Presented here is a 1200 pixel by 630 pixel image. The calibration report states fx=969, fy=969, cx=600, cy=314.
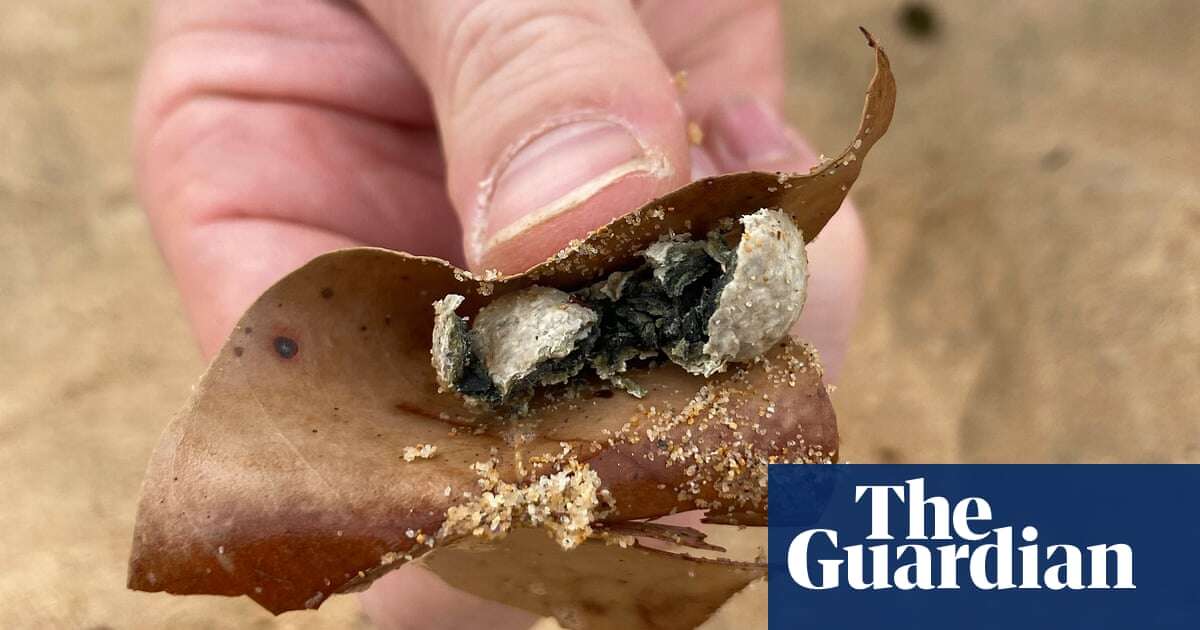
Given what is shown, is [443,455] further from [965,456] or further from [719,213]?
[965,456]

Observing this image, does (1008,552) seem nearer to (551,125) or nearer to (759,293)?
(759,293)

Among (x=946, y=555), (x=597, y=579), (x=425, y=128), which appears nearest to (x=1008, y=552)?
(x=946, y=555)

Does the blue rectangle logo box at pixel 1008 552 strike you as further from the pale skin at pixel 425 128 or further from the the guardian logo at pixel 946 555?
the pale skin at pixel 425 128

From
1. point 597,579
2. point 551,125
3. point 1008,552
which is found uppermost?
point 551,125

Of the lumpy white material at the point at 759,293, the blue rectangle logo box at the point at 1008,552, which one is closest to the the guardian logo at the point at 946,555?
the blue rectangle logo box at the point at 1008,552

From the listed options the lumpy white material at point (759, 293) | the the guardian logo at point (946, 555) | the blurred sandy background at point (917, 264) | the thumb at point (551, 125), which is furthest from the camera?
the blurred sandy background at point (917, 264)

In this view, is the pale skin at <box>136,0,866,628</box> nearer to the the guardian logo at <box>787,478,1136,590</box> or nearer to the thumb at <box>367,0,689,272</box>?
the thumb at <box>367,0,689,272</box>

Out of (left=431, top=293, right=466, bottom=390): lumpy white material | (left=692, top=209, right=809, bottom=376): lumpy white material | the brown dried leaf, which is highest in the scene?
(left=692, top=209, right=809, bottom=376): lumpy white material

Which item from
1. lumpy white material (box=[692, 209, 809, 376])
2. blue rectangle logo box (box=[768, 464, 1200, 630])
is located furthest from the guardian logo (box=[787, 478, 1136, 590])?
lumpy white material (box=[692, 209, 809, 376])
